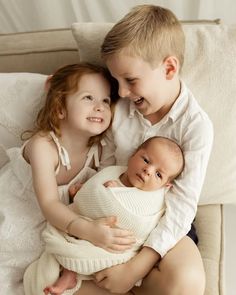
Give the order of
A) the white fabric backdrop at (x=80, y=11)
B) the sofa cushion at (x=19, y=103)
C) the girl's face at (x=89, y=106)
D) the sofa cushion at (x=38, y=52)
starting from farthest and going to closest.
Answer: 1. the white fabric backdrop at (x=80, y=11)
2. the sofa cushion at (x=38, y=52)
3. the sofa cushion at (x=19, y=103)
4. the girl's face at (x=89, y=106)

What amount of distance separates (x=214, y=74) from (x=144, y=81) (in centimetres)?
23

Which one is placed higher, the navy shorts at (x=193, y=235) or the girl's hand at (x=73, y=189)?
the girl's hand at (x=73, y=189)

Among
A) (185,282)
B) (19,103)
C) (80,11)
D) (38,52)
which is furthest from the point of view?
(80,11)

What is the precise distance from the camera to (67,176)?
1.46 m

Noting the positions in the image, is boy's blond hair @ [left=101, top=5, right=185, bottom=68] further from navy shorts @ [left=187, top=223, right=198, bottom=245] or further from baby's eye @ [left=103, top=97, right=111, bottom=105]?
navy shorts @ [left=187, top=223, right=198, bottom=245]

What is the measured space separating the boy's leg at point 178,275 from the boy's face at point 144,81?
1.24 ft

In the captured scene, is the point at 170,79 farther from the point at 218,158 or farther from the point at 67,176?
the point at 67,176

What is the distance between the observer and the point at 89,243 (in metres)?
1.24

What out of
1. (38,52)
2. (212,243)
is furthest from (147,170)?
(38,52)

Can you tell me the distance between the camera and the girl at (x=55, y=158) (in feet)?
4.42

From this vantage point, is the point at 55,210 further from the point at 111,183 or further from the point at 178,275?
the point at 178,275

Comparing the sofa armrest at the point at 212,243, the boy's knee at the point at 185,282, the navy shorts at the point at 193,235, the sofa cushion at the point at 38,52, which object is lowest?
the sofa armrest at the point at 212,243

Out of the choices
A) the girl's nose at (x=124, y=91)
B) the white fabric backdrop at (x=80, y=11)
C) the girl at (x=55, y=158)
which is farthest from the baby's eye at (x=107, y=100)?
the white fabric backdrop at (x=80, y=11)

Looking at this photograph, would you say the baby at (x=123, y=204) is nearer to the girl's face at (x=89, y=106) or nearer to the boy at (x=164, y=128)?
the boy at (x=164, y=128)
